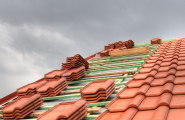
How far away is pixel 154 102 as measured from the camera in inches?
159

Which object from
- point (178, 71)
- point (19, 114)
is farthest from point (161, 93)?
point (19, 114)

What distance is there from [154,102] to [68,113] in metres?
2.02

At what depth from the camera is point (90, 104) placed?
595 cm

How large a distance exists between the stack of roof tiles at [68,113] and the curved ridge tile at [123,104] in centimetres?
98

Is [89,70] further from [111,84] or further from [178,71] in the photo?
[178,71]

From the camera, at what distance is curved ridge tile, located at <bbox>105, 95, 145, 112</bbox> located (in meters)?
3.96

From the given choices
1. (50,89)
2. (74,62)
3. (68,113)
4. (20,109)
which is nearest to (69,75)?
(74,62)

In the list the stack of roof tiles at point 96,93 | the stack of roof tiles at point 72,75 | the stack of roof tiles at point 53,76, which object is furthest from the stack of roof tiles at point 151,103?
the stack of roof tiles at point 53,76

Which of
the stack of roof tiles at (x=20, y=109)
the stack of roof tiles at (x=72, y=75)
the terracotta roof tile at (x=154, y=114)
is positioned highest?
the stack of roof tiles at (x=72, y=75)

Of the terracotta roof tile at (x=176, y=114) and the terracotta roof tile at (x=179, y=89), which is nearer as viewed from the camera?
the terracotta roof tile at (x=176, y=114)

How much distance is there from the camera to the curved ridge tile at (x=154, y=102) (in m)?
3.78

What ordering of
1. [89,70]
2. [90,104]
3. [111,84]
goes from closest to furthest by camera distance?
[90,104] → [111,84] → [89,70]

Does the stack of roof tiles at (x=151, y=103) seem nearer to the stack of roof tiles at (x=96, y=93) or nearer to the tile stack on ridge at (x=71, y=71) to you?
the stack of roof tiles at (x=96, y=93)

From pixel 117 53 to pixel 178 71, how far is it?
822 centimetres
